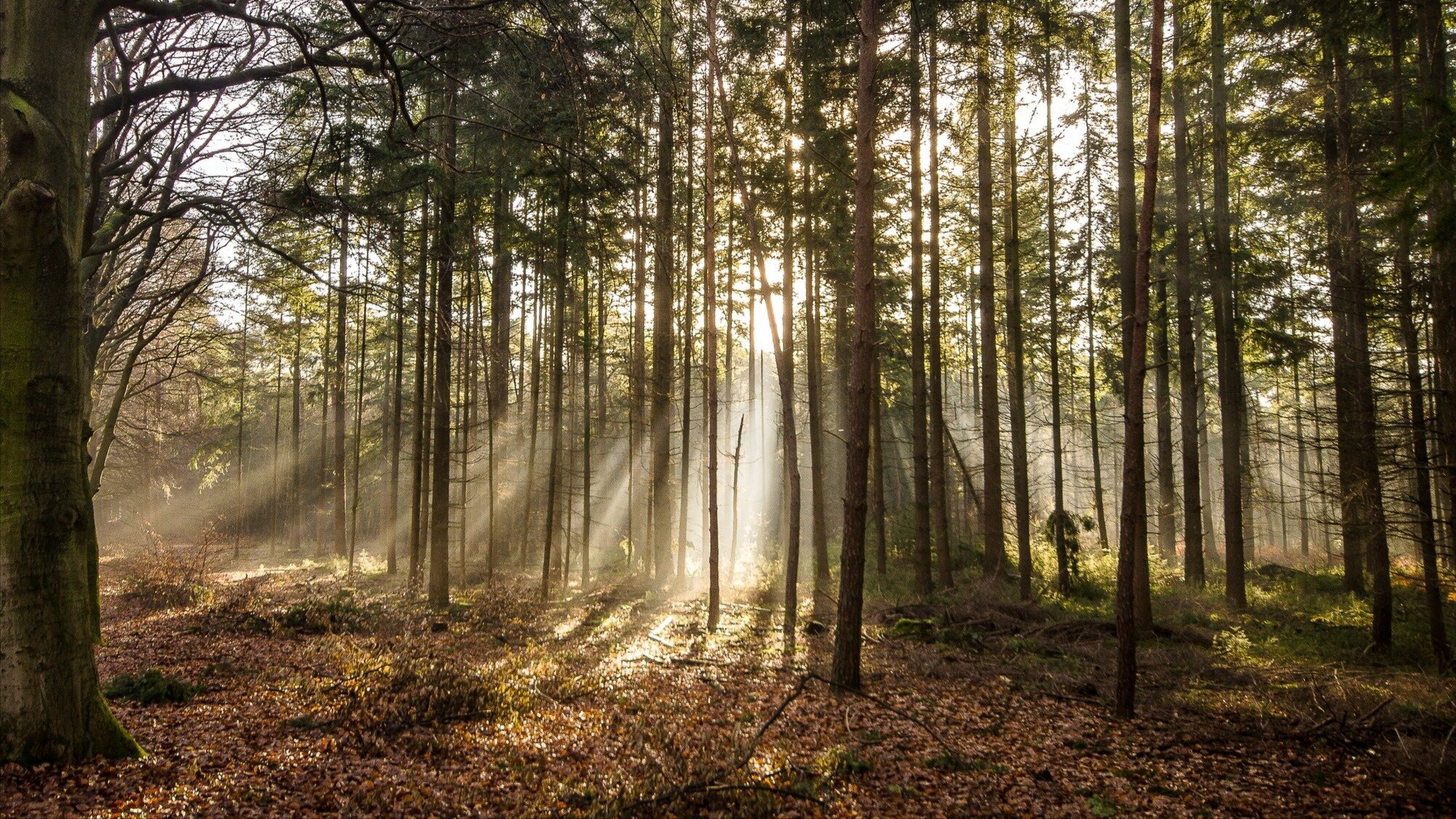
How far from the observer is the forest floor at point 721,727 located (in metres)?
4.95

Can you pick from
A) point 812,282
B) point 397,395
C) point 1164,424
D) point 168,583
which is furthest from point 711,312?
point 1164,424

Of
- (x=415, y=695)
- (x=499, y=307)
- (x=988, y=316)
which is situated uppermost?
(x=499, y=307)

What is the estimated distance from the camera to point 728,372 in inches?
910

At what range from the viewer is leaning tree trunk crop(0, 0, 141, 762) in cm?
432

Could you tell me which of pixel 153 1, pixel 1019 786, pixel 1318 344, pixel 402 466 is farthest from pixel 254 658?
pixel 402 466

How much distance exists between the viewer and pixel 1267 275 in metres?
16.1

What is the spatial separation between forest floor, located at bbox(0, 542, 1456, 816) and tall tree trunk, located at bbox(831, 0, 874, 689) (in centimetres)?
70

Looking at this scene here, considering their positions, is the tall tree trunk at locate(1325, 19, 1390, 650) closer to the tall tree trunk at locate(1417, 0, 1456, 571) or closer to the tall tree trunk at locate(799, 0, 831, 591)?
the tall tree trunk at locate(1417, 0, 1456, 571)

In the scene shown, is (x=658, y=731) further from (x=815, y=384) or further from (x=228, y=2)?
(x=815, y=384)

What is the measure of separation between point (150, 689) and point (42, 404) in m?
3.76

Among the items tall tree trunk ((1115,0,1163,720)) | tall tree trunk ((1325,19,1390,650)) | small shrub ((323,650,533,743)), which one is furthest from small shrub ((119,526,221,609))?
tall tree trunk ((1325,19,1390,650))

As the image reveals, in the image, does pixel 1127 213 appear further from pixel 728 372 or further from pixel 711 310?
pixel 728 372

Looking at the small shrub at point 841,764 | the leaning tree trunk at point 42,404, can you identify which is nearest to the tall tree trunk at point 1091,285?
the small shrub at point 841,764

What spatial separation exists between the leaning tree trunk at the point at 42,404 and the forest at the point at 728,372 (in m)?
0.02
